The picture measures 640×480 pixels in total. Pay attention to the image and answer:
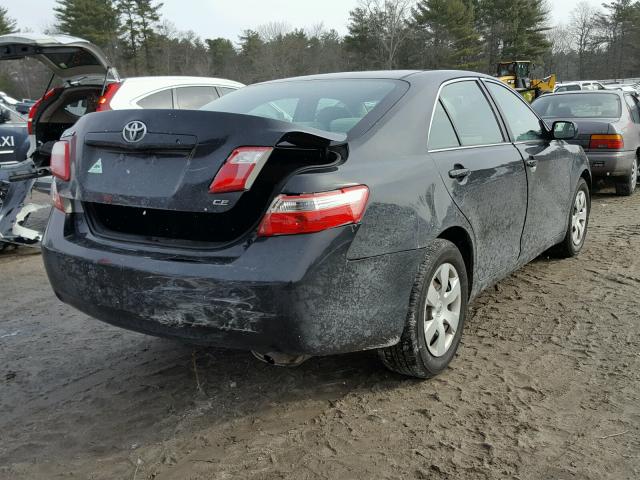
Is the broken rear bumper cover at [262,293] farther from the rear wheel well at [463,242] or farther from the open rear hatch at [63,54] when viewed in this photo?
the open rear hatch at [63,54]

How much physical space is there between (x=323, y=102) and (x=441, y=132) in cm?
66

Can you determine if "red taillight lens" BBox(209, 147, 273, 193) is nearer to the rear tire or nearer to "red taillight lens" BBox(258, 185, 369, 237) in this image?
"red taillight lens" BBox(258, 185, 369, 237)

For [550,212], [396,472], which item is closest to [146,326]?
[396,472]

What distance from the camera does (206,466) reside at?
233 centimetres

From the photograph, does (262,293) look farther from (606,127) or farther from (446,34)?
(446,34)

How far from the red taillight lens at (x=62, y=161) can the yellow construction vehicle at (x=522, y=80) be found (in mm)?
24733

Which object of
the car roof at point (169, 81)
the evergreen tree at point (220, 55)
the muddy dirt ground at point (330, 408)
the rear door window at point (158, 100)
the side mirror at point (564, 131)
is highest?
the evergreen tree at point (220, 55)

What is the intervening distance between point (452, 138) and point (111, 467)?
2318mm

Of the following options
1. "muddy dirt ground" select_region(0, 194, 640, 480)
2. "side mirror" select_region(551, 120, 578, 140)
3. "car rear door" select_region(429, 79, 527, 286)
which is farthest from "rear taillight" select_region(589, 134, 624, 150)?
"car rear door" select_region(429, 79, 527, 286)

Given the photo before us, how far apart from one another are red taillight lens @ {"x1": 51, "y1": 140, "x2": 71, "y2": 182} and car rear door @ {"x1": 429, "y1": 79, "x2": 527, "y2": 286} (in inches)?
70.5

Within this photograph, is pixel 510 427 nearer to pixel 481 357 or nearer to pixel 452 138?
pixel 481 357

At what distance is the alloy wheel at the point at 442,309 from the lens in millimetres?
2871

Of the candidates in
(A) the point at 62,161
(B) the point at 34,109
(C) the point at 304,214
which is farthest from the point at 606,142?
(A) the point at 62,161

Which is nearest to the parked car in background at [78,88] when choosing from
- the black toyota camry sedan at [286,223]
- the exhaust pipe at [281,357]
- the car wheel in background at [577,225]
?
the black toyota camry sedan at [286,223]
